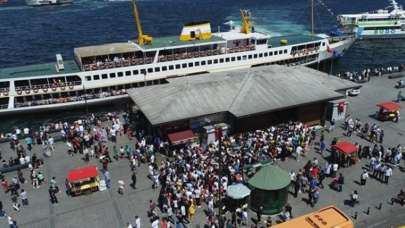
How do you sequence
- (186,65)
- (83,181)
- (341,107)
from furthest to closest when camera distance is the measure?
(186,65), (341,107), (83,181)

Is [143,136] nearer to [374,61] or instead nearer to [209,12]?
[374,61]

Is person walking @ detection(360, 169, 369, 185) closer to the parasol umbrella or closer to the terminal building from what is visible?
the parasol umbrella

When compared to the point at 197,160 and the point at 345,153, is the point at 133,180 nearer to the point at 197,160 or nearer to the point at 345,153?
the point at 197,160

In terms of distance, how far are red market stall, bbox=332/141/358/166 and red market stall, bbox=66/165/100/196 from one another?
20209 millimetres

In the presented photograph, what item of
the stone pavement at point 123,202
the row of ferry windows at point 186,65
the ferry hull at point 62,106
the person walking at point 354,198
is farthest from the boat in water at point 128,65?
the person walking at point 354,198

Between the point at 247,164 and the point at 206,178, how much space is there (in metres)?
4.60

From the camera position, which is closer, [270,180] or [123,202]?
[270,180]

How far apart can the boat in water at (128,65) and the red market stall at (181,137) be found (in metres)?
21.8

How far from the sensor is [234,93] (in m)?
40.6

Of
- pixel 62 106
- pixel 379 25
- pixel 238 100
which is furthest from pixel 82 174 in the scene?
pixel 379 25

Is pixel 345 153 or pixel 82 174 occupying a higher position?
pixel 82 174

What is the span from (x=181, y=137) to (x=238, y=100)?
280 inches

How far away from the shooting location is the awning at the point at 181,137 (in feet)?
119

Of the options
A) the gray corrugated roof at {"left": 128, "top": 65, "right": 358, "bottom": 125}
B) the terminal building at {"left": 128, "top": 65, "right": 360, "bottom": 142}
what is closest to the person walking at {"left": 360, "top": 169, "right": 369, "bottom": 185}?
the terminal building at {"left": 128, "top": 65, "right": 360, "bottom": 142}
